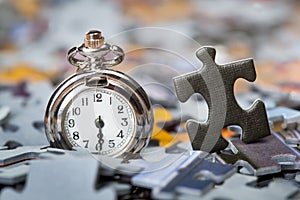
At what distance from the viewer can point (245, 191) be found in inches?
57.8

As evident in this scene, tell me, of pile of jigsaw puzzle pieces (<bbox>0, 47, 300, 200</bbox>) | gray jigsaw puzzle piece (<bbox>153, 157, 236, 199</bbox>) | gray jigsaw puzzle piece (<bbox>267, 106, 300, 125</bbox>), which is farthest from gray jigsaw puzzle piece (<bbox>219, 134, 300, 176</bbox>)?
gray jigsaw puzzle piece (<bbox>267, 106, 300, 125</bbox>)

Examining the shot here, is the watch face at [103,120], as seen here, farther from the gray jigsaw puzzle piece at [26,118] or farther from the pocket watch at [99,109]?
the gray jigsaw puzzle piece at [26,118]

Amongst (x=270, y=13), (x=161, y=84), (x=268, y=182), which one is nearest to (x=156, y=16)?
(x=270, y=13)

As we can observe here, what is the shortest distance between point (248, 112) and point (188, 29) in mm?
1360

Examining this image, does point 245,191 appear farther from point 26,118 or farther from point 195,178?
point 26,118

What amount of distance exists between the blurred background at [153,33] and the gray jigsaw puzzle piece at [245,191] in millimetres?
1107

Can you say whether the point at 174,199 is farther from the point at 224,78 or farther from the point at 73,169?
the point at 224,78

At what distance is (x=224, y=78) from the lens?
1.70 m

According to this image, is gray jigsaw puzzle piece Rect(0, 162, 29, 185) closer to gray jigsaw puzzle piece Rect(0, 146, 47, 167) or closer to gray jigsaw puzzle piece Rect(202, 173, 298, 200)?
gray jigsaw puzzle piece Rect(0, 146, 47, 167)

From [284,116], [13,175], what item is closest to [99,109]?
[13,175]

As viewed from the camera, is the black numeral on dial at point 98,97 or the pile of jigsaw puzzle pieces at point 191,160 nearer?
the pile of jigsaw puzzle pieces at point 191,160

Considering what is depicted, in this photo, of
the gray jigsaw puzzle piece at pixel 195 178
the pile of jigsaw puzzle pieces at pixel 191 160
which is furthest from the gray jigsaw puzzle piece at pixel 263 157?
the gray jigsaw puzzle piece at pixel 195 178

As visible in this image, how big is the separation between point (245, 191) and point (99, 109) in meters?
0.42

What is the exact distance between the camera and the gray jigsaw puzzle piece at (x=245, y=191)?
1.44 metres
